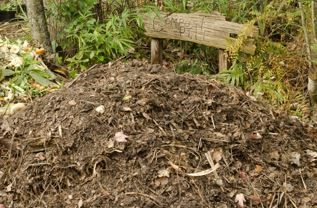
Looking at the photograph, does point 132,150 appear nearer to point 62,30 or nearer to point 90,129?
point 90,129

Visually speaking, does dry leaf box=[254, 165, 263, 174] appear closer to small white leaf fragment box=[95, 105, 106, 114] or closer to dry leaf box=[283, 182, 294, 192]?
dry leaf box=[283, 182, 294, 192]

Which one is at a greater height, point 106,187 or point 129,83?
point 129,83

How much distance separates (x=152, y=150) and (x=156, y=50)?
2.79m

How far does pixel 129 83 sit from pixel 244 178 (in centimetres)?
108

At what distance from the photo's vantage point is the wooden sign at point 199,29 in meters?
5.00

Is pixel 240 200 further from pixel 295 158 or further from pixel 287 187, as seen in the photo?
pixel 295 158

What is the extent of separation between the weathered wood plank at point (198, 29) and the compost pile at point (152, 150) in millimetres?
1371

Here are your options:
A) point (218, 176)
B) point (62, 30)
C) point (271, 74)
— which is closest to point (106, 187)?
point (218, 176)

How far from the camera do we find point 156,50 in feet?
19.0

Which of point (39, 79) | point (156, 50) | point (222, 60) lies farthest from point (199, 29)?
point (39, 79)

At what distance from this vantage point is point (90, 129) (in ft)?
10.8

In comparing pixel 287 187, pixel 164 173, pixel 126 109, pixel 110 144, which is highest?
pixel 126 109

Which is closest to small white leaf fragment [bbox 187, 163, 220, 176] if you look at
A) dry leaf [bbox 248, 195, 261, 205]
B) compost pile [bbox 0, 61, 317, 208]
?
compost pile [bbox 0, 61, 317, 208]

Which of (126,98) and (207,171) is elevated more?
(126,98)
